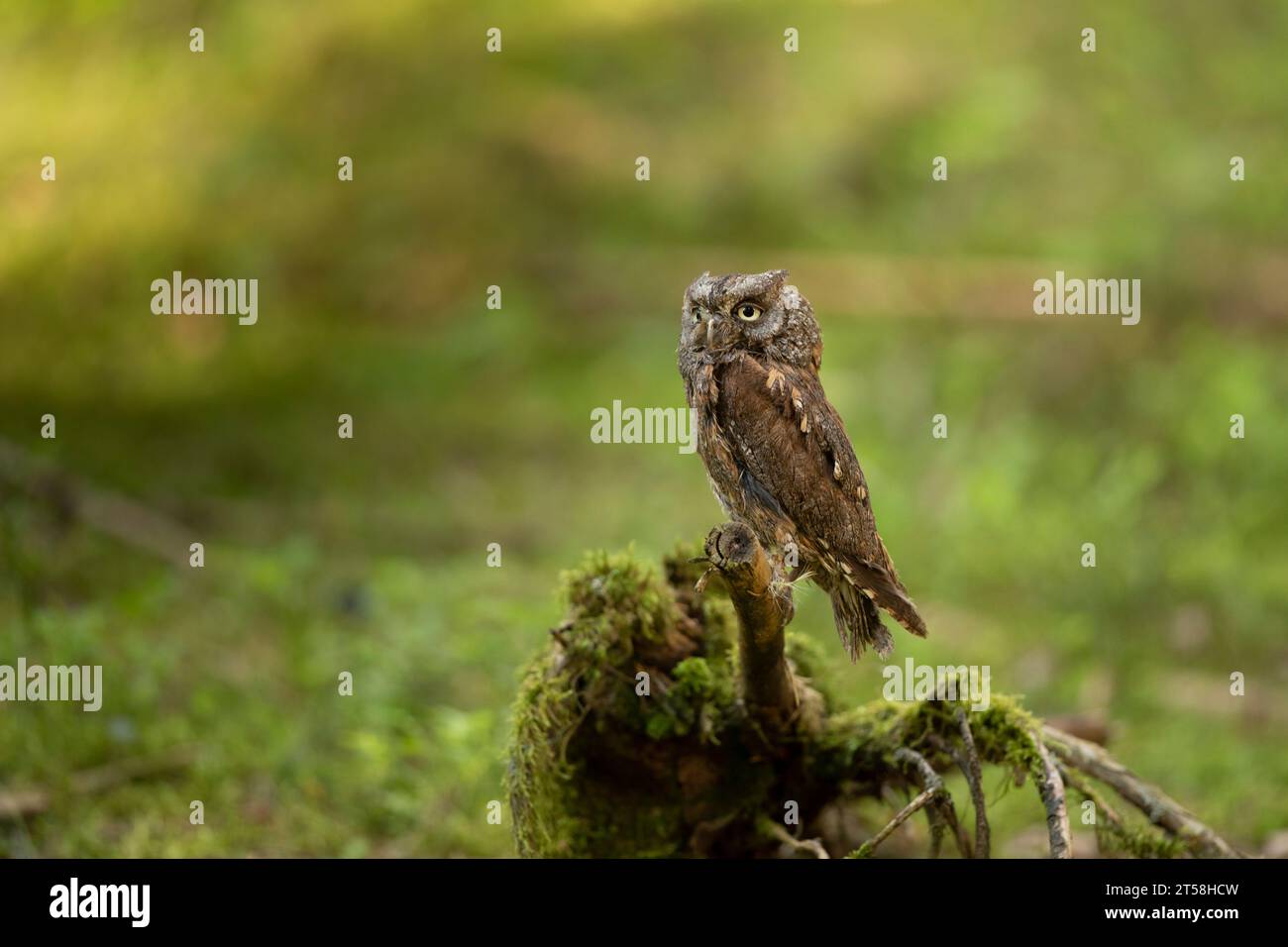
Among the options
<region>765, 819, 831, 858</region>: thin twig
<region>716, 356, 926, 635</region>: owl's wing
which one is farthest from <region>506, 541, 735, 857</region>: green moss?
<region>716, 356, 926, 635</region>: owl's wing

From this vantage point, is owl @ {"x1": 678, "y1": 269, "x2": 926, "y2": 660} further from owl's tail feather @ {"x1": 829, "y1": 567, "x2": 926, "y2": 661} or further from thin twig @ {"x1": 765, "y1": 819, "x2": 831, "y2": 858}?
thin twig @ {"x1": 765, "y1": 819, "x2": 831, "y2": 858}

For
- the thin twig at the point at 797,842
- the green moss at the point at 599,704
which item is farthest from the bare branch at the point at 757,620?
the thin twig at the point at 797,842

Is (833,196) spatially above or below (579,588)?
above

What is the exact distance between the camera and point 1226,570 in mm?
8422

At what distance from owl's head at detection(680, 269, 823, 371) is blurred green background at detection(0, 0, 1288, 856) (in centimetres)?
151

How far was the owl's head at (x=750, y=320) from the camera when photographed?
4309 millimetres

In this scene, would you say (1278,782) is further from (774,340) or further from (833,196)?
(833,196)

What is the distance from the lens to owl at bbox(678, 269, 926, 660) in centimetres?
420

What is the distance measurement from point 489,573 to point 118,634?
2289 millimetres

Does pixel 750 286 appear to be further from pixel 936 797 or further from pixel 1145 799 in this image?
pixel 1145 799

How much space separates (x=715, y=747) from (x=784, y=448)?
43.6 inches

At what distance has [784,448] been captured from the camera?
166 inches

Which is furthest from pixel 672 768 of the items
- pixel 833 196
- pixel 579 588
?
pixel 833 196

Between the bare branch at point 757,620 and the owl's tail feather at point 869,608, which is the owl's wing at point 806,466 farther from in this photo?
the bare branch at point 757,620
